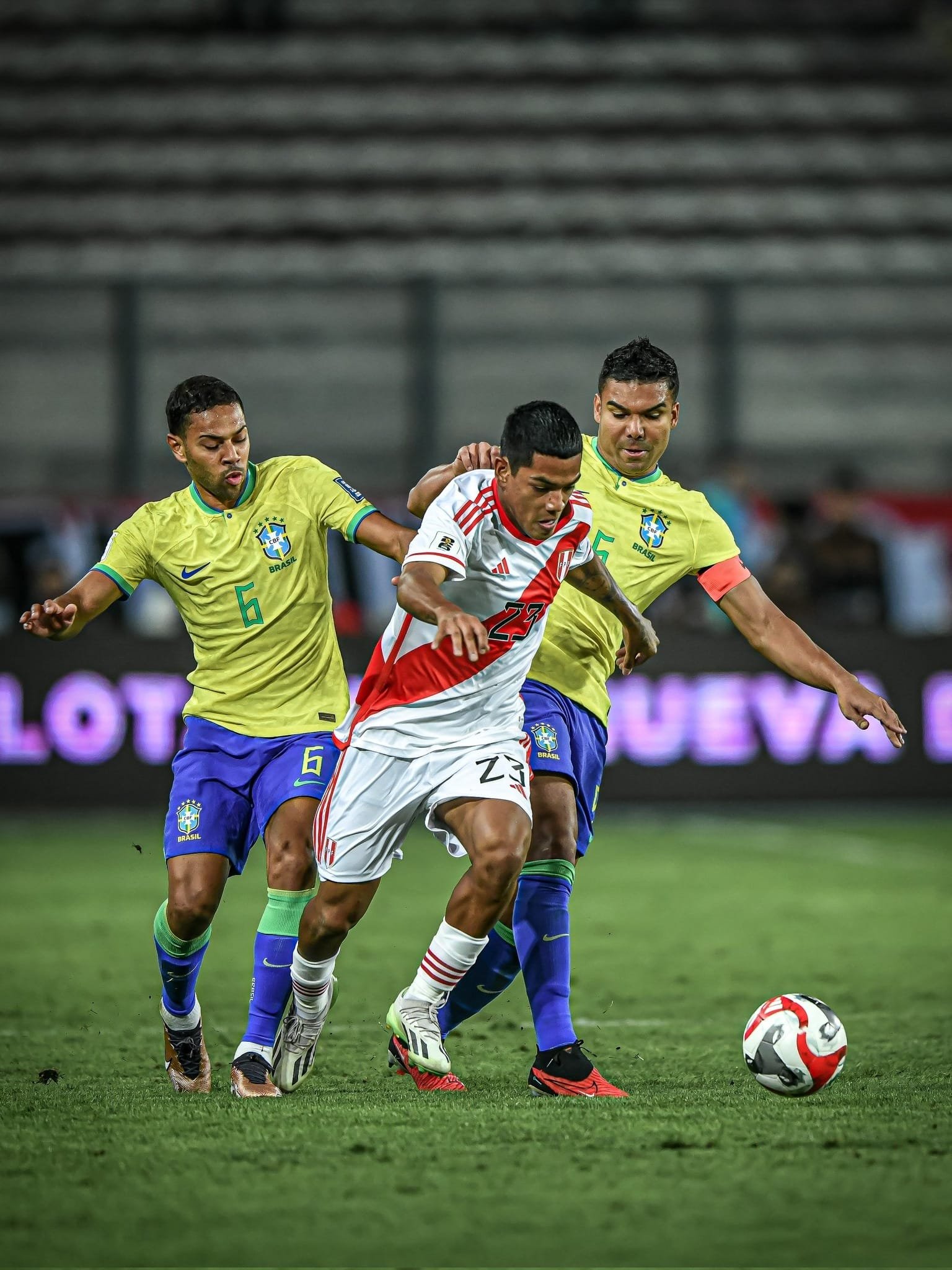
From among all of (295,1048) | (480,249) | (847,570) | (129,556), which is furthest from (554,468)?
(480,249)

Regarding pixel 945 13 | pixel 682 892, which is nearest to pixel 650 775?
pixel 682 892

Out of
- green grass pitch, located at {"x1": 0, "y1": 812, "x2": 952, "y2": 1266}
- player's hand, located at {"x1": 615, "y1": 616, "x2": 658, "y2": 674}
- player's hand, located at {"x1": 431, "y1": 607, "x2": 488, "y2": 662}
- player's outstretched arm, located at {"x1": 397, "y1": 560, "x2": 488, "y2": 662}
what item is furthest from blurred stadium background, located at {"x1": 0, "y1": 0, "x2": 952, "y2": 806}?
player's hand, located at {"x1": 431, "y1": 607, "x2": 488, "y2": 662}

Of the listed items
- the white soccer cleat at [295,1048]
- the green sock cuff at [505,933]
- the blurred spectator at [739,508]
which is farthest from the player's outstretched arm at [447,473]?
the blurred spectator at [739,508]

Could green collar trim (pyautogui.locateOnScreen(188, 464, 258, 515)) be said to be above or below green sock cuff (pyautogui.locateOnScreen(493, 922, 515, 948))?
above

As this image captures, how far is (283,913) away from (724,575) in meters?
1.74

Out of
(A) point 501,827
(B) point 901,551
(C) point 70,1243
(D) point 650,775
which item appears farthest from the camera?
(B) point 901,551

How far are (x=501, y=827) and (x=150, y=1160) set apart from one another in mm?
1289

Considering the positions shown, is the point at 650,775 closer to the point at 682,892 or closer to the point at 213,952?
the point at 682,892

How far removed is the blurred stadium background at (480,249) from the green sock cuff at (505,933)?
850cm

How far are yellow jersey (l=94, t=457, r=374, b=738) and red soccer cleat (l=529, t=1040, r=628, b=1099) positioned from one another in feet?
4.01

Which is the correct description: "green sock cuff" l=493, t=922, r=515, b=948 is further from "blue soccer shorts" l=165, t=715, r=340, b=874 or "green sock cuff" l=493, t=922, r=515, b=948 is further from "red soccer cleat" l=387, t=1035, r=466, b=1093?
"blue soccer shorts" l=165, t=715, r=340, b=874

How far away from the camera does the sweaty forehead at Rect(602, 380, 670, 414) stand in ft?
18.4

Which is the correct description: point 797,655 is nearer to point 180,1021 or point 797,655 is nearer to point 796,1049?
point 796,1049

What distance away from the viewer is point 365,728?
5.14 metres
